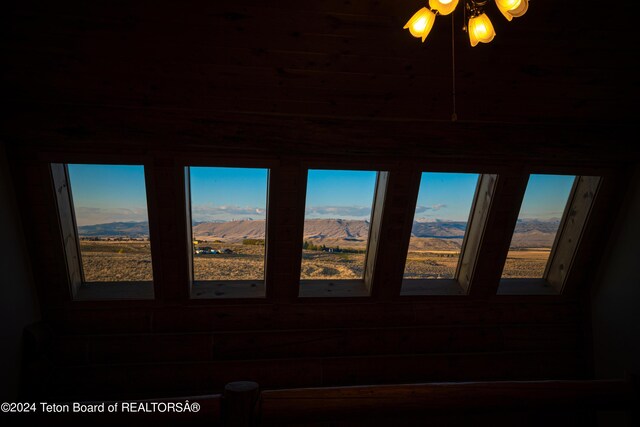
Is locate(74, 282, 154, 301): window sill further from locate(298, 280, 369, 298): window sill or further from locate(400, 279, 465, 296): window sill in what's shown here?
locate(400, 279, 465, 296): window sill

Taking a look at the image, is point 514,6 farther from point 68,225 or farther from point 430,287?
point 68,225

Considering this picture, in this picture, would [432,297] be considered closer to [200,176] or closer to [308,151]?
[308,151]

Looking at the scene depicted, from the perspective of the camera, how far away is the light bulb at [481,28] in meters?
1.42

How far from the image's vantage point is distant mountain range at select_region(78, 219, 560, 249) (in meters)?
3.23

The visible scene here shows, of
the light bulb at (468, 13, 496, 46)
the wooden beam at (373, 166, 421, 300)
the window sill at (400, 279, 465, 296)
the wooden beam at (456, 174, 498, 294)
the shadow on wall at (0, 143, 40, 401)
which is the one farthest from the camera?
the window sill at (400, 279, 465, 296)

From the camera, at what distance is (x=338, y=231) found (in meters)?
3.52

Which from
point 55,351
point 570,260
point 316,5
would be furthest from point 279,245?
point 570,260

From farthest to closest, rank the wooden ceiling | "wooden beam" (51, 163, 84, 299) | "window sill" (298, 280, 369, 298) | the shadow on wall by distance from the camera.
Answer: "window sill" (298, 280, 369, 298) < "wooden beam" (51, 163, 84, 299) < the shadow on wall < the wooden ceiling

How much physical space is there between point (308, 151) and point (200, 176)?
3.56ft

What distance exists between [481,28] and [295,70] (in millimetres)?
1259

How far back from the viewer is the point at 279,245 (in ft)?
10.6

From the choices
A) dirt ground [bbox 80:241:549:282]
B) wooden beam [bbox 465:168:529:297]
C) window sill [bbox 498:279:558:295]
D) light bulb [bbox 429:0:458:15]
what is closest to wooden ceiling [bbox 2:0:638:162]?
wooden beam [bbox 465:168:529:297]

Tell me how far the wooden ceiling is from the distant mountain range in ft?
3.38

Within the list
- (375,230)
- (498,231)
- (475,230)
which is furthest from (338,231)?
(498,231)
